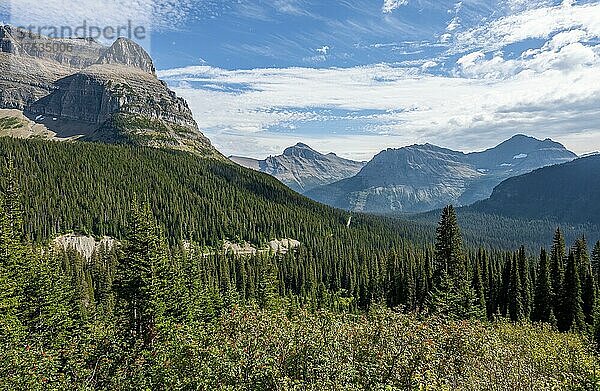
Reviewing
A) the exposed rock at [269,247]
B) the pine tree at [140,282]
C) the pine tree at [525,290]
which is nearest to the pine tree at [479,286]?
the pine tree at [525,290]

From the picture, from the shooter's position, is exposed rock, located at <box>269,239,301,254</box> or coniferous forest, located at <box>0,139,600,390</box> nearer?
coniferous forest, located at <box>0,139,600,390</box>

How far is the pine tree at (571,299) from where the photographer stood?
2697 inches

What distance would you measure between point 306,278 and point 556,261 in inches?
2770

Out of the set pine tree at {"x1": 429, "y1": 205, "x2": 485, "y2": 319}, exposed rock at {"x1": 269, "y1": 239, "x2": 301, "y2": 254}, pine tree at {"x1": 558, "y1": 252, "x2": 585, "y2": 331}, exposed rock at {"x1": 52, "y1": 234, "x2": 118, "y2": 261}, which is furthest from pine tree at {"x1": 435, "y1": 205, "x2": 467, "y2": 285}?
exposed rock at {"x1": 52, "y1": 234, "x2": 118, "y2": 261}

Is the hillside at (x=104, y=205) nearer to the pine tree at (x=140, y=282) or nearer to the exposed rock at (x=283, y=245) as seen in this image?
the exposed rock at (x=283, y=245)

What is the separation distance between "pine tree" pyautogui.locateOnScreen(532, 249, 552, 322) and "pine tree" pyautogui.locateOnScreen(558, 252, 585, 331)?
8.62 feet

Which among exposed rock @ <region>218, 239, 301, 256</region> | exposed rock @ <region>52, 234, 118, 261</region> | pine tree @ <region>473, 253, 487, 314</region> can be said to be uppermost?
pine tree @ <region>473, 253, 487, 314</region>

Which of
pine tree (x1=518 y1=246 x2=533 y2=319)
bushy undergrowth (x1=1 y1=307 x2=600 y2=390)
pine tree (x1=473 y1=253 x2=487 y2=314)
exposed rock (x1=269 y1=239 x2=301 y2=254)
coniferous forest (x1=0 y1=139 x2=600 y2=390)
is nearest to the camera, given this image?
bushy undergrowth (x1=1 y1=307 x2=600 y2=390)

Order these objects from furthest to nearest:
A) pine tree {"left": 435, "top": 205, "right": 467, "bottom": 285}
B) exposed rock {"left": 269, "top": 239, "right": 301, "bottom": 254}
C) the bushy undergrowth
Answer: exposed rock {"left": 269, "top": 239, "right": 301, "bottom": 254} < pine tree {"left": 435, "top": 205, "right": 467, "bottom": 285} < the bushy undergrowth

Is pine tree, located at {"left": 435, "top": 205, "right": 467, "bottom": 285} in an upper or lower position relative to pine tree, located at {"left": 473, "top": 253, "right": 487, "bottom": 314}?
upper

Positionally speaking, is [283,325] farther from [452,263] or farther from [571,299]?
[571,299]

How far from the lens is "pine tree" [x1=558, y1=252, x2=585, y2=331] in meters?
68.5

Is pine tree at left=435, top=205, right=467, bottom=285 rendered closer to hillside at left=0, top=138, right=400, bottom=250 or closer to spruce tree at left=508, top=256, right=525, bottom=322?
spruce tree at left=508, top=256, right=525, bottom=322

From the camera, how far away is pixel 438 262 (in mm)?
69750
